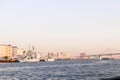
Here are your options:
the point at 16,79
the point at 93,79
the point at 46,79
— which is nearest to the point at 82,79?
the point at 93,79

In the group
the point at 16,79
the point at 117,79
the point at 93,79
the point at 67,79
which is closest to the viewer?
the point at 117,79

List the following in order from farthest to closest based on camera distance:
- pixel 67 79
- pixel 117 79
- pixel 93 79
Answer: pixel 67 79
pixel 93 79
pixel 117 79

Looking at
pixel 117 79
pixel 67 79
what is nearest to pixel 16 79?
pixel 67 79

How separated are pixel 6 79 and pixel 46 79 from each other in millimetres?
6721

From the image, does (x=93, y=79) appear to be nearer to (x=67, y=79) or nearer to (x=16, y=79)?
(x=67, y=79)

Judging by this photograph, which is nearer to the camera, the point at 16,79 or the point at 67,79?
the point at 67,79

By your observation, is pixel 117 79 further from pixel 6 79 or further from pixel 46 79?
pixel 6 79

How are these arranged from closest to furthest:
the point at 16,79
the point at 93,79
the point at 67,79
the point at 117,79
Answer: the point at 117,79
the point at 93,79
the point at 67,79
the point at 16,79

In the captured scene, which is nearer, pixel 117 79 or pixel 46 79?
pixel 117 79

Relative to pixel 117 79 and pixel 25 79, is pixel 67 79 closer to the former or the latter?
pixel 25 79

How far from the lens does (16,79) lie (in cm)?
6250

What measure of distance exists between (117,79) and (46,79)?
71.5 ft

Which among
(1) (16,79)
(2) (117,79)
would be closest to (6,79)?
(1) (16,79)

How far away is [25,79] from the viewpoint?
2413 inches
